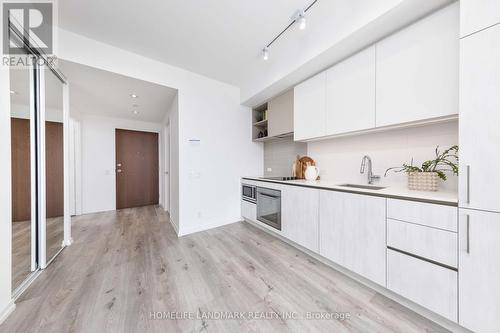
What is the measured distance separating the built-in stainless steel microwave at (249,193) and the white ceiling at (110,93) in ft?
6.58

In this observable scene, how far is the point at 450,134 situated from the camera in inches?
61.2

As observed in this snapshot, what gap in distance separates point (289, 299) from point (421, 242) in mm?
1060

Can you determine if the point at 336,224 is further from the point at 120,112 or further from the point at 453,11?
the point at 120,112

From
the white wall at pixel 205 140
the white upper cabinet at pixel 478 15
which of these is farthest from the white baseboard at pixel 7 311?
the white upper cabinet at pixel 478 15

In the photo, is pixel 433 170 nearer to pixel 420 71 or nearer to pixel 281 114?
pixel 420 71

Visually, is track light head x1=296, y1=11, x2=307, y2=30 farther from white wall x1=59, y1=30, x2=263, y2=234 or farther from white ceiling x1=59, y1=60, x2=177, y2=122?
white ceiling x1=59, y1=60, x2=177, y2=122

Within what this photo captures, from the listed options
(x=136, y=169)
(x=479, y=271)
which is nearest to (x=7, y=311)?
(x=479, y=271)

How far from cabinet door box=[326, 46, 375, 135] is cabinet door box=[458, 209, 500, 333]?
3.42 ft

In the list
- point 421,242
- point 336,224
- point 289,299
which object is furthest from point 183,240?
point 421,242

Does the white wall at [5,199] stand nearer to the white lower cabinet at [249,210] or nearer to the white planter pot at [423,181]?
the white lower cabinet at [249,210]

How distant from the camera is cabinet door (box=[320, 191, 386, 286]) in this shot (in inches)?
58.6

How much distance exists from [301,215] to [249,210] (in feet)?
3.98

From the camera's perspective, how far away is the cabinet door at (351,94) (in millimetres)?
1779

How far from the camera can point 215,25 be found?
6.35 ft
